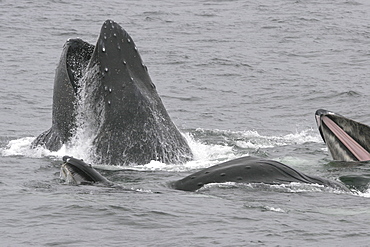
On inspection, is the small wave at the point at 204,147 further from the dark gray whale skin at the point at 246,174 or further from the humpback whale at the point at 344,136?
the humpback whale at the point at 344,136

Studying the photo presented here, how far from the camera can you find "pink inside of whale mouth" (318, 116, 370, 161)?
1285 centimetres

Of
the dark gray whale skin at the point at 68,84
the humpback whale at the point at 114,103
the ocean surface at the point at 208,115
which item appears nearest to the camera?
the ocean surface at the point at 208,115

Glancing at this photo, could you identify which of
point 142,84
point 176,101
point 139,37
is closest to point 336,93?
point 176,101

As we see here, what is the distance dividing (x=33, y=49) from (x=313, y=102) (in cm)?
1133

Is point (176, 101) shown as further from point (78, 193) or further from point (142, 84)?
point (78, 193)

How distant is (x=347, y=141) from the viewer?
13.0 meters

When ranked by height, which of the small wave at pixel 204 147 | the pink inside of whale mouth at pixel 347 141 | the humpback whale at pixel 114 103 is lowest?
the small wave at pixel 204 147

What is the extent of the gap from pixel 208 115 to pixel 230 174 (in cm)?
1061

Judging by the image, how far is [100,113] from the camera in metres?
11.8

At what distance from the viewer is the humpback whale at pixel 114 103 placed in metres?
11.7

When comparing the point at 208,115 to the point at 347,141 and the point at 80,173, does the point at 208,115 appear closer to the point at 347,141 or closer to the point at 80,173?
the point at 347,141

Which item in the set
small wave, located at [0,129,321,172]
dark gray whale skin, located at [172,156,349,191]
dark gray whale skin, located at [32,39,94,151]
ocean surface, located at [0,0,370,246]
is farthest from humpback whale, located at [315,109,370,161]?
dark gray whale skin, located at [32,39,94,151]

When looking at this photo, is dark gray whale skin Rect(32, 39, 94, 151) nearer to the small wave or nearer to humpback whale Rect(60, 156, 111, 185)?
the small wave

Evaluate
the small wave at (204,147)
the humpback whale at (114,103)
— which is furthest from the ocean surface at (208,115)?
the humpback whale at (114,103)
